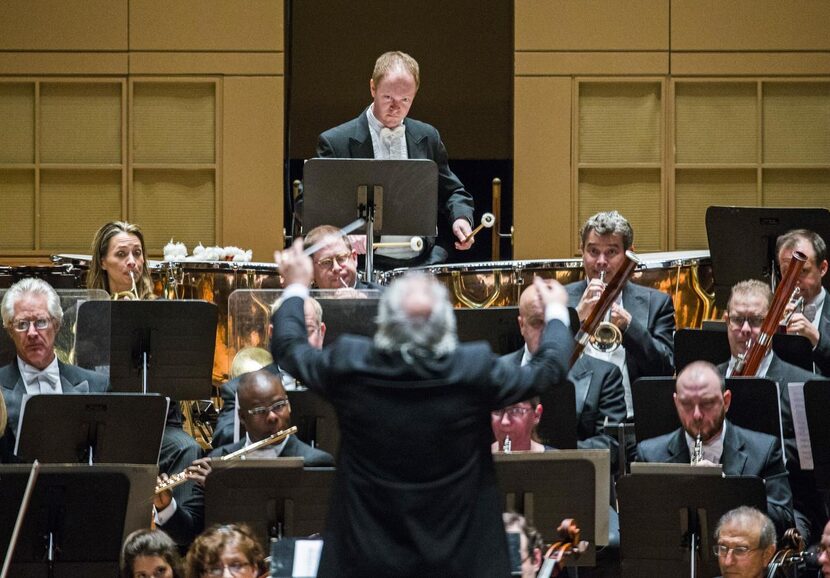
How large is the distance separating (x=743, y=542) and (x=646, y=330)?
115cm

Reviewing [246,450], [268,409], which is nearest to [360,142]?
[268,409]

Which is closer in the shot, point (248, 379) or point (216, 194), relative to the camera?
point (248, 379)

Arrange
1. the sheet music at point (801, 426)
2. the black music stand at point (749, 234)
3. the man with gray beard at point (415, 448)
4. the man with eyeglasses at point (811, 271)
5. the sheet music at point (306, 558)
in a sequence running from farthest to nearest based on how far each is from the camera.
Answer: the black music stand at point (749, 234), the man with eyeglasses at point (811, 271), the sheet music at point (801, 426), the sheet music at point (306, 558), the man with gray beard at point (415, 448)

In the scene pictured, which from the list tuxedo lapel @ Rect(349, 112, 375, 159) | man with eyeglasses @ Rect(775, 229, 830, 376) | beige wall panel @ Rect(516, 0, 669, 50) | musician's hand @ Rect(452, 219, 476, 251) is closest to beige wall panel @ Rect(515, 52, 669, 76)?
beige wall panel @ Rect(516, 0, 669, 50)

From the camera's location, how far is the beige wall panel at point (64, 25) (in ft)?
25.8

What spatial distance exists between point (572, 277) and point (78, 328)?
1944 millimetres

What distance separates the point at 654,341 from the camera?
15.5 ft

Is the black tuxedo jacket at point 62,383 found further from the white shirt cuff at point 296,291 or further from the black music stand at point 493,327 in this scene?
the white shirt cuff at point 296,291

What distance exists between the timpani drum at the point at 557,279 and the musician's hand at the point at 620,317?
83 cm

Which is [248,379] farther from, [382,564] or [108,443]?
[382,564]

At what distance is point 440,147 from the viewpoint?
18.3ft

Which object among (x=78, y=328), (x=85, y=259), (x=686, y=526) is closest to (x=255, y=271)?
(x=85, y=259)

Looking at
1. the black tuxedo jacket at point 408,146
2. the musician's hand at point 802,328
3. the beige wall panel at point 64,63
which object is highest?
the beige wall panel at point 64,63

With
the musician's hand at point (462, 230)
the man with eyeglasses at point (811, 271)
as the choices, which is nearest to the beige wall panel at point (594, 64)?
the musician's hand at point (462, 230)
